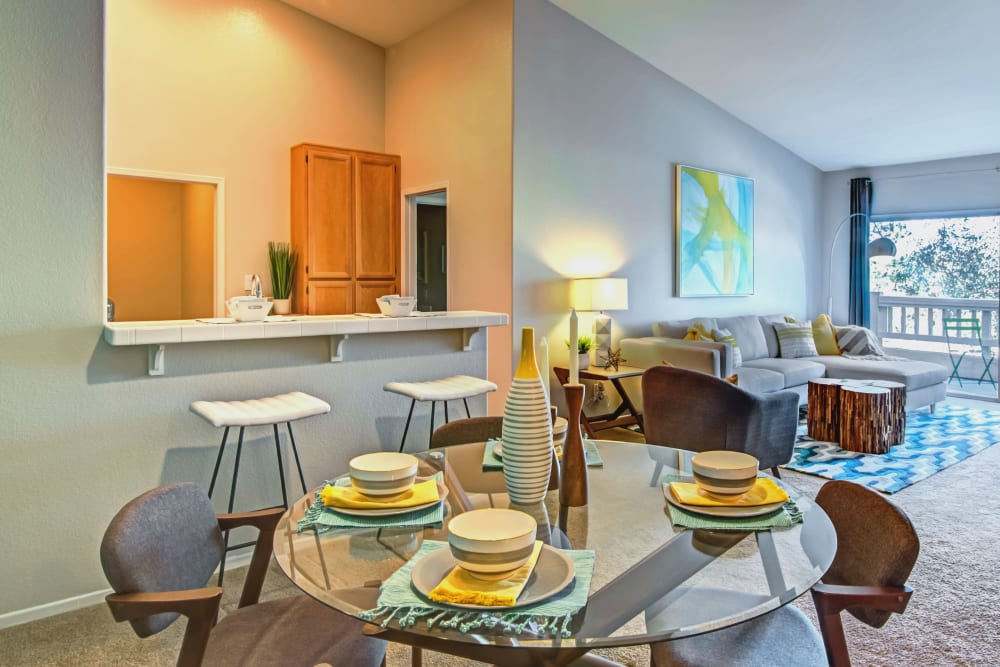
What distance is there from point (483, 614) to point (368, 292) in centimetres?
529

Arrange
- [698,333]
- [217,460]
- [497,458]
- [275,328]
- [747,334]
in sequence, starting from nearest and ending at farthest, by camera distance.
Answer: [497,458] → [217,460] → [275,328] → [698,333] → [747,334]

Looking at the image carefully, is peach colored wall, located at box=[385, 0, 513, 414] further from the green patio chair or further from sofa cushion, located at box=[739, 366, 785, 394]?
the green patio chair

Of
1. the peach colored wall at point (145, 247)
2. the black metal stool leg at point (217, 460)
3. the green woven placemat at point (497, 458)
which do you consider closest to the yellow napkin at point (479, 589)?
the green woven placemat at point (497, 458)

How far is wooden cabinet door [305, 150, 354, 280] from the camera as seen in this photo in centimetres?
583

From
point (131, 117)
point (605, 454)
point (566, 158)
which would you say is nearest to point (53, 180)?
point (605, 454)

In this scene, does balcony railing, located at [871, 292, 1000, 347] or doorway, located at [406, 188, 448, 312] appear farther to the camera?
doorway, located at [406, 188, 448, 312]

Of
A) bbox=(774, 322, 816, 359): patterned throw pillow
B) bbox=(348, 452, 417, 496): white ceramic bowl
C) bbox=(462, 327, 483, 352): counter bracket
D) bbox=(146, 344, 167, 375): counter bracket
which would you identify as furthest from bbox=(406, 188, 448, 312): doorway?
bbox=(348, 452, 417, 496): white ceramic bowl

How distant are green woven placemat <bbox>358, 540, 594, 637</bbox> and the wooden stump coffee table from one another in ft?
14.4

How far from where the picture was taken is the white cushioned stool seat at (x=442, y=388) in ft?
10.4

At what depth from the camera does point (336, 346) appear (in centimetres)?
329

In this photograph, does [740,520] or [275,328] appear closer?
[740,520]

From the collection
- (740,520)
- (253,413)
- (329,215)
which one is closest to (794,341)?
(329,215)

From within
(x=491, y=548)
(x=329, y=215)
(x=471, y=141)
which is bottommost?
(x=491, y=548)

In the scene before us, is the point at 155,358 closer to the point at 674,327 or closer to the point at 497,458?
the point at 497,458
